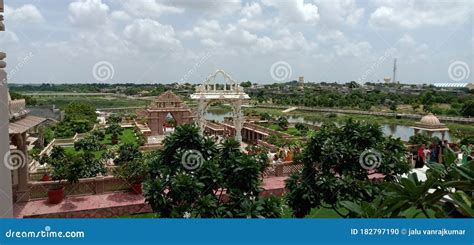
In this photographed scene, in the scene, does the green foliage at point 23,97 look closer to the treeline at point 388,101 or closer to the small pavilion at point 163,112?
the small pavilion at point 163,112

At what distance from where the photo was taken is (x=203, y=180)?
14.5ft

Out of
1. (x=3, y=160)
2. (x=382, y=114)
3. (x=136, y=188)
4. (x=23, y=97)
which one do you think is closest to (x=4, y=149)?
(x=3, y=160)

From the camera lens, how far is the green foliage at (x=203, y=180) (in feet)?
13.5

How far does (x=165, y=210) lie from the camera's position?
14.6 feet

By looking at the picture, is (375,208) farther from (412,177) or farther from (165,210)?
(165,210)

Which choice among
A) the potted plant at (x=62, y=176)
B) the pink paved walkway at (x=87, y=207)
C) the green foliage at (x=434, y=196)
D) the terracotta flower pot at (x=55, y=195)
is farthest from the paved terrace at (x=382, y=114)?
the green foliage at (x=434, y=196)

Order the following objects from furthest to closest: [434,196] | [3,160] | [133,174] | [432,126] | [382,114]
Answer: [382,114], [432,126], [133,174], [3,160], [434,196]

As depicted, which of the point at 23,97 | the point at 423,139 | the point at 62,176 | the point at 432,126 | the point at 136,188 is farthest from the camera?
the point at 23,97

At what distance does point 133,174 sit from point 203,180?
15.1 ft

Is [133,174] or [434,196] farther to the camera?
[133,174]

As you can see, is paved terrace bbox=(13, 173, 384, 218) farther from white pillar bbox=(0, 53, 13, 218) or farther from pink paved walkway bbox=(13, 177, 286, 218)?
white pillar bbox=(0, 53, 13, 218)

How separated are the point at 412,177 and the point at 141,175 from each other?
6.94 metres

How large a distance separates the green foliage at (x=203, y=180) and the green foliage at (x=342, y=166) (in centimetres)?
71

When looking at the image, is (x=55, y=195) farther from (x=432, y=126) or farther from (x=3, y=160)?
(x=432, y=126)
